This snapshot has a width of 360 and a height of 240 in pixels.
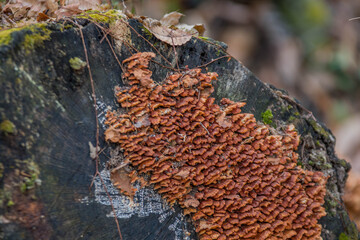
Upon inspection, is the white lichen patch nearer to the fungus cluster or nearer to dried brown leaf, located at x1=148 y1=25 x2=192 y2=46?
the fungus cluster

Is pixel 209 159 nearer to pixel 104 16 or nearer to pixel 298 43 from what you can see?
pixel 104 16

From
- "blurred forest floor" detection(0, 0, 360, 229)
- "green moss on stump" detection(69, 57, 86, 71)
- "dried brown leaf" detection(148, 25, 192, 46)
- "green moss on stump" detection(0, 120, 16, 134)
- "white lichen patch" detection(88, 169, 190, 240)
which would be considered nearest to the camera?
"green moss on stump" detection(0, 120, 16, 134)

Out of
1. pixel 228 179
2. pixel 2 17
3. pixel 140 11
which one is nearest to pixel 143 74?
pixel 228 179

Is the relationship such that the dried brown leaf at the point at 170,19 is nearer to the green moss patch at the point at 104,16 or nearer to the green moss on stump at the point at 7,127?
the green moss patch at the point at 104,16

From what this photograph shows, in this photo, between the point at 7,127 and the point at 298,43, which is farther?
the point at 298,43

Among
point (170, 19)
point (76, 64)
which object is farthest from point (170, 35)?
point (76, 64)

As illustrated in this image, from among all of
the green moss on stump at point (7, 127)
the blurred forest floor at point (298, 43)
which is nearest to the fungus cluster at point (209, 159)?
the green moss on stump at point (7, 127)

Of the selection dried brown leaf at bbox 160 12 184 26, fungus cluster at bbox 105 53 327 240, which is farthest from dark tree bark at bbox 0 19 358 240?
dried brown leaf at bbox 160 12 184 26
